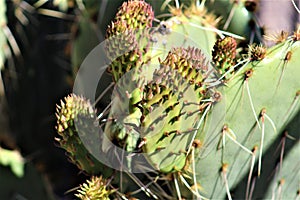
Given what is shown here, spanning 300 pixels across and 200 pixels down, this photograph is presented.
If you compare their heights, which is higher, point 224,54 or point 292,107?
point 224,54

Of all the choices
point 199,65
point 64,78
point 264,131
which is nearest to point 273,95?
point 264,131

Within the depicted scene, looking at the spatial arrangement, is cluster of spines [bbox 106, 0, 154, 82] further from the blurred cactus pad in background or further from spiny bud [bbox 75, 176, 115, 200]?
spiny bud [bbox 75, 176, 115, 200]

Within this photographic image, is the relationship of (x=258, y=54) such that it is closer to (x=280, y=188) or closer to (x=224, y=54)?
(x=224, y=54)

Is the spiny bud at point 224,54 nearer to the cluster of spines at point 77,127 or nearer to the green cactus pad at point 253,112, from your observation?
the green cactus pad at point 253,112

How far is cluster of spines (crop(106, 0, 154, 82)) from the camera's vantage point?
138 cm

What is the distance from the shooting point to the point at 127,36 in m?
1.37

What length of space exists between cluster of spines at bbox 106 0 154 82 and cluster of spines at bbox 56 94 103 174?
4.2 inches

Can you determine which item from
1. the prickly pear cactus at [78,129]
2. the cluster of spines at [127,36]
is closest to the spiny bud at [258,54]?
the cluster of spines at [127,36]

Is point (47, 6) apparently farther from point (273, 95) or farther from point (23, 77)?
point (273, 95)

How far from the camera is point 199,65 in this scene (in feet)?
4.47

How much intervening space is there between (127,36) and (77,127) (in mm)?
252

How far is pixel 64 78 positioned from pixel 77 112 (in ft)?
3.95

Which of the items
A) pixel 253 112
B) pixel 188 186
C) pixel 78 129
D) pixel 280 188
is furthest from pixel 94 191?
pixel 280 188

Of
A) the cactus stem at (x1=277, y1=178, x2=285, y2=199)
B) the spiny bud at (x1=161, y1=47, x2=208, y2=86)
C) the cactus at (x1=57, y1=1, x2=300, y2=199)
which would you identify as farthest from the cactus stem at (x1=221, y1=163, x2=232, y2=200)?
the spiny bud at (x1=161, y1=47, x2=208, y2=86)
